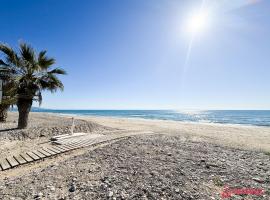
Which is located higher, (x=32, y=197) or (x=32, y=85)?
(x=32, y=85)

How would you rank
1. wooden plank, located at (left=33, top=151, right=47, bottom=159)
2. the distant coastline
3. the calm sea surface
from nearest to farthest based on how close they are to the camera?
wooden plank, located at (left=33, top=151, right=47, bottom=159) → the distant coastline → the calm sea surface

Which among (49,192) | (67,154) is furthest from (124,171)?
(67,154)

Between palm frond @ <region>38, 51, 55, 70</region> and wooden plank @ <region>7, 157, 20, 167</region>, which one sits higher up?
palm frond @ <region>38, 51, 55, 70</region>

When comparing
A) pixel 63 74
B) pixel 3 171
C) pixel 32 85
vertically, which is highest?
pixel 63 74

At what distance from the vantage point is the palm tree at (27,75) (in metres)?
11.5

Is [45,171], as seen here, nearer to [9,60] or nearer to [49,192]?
[49,192]

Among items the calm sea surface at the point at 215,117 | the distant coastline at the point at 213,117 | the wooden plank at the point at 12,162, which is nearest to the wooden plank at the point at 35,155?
the wooden plank at the point at 12,162

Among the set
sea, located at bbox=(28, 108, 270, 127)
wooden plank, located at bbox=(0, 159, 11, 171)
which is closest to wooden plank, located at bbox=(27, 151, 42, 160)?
wooden plank, located at bbox=(0, 159, 11, 171)

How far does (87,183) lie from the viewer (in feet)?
15.5

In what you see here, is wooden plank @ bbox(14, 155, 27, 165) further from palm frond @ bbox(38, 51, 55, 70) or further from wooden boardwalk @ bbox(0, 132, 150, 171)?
palm frond @ bbox(38, 51, 55, 70)

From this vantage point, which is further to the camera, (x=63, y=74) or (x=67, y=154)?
(x=63, y=74)

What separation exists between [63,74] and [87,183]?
32.2 feet

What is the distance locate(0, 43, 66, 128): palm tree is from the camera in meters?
11.5

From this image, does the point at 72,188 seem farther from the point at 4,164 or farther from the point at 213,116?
the point at 213,116
